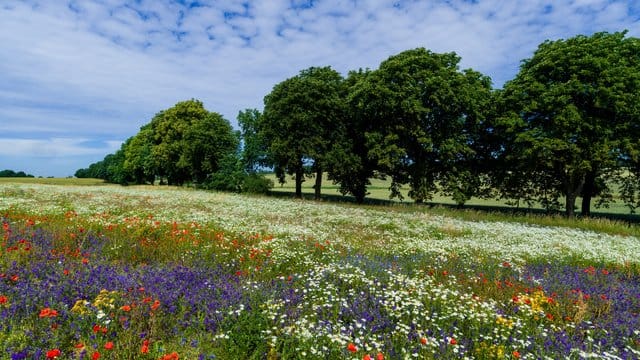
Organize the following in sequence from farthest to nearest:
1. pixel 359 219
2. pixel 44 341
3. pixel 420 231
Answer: pixel 359 219 → pixel 420 231 → pixel 44 341

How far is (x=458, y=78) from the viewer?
30422 millimetres

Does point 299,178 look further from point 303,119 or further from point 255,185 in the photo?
point 303,119

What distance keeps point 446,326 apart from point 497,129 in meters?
29.3

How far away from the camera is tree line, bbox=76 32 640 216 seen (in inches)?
975

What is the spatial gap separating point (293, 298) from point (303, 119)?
29.1 m

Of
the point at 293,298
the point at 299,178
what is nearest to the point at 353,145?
the point at 299,178

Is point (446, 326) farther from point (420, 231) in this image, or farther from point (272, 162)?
point (272, 162)

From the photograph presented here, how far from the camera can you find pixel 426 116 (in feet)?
99.7

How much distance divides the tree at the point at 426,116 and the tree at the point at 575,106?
3.73 metres

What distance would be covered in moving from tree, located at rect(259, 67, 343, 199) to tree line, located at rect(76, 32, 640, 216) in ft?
0.42

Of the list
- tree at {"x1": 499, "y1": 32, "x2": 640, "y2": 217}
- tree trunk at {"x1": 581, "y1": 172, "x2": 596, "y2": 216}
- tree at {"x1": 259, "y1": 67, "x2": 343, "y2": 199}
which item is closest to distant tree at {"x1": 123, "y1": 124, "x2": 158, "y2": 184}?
tree at {"x1": 259, "y1": 67, "x2": 343, "y2": 199}

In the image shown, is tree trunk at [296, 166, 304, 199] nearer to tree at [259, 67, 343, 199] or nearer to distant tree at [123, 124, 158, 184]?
tree at [259, 67, 343, 199]

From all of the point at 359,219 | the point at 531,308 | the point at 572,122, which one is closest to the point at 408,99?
the point at 572,122

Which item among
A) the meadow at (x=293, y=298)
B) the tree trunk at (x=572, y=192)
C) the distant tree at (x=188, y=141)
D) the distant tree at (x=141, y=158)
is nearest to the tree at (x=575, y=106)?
the tree trunk at (x=572, y=192)
